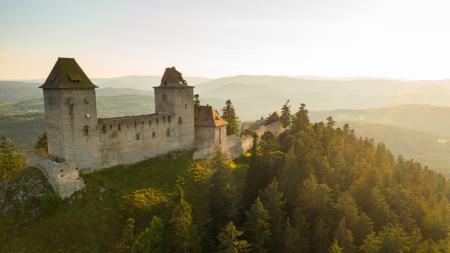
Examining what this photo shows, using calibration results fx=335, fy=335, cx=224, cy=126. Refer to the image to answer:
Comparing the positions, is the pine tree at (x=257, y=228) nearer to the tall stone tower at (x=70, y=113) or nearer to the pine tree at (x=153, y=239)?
the pine tree at (x=153, y=239)

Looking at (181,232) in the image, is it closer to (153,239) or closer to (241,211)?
(153,239)

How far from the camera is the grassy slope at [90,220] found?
40875mm

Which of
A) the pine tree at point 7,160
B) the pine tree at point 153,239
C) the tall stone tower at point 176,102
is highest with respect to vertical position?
the tall stone tower at point 176,102

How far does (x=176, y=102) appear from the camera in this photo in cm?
6138

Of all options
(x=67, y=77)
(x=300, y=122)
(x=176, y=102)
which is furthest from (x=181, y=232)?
(x=300, y=122)

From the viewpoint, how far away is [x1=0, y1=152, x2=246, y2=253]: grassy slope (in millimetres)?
40875

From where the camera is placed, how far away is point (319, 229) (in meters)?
45.1

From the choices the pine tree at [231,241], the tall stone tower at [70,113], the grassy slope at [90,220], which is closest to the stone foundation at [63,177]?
the grassy slope at [90,220]

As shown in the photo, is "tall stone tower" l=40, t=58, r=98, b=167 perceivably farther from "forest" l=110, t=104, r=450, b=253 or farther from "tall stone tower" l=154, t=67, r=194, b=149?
"tall stone tower" l=154, t=67, r=194, b=149

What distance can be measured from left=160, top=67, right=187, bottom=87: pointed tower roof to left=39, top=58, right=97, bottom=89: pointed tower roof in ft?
50.3

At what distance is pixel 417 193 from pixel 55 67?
6879 centimetres

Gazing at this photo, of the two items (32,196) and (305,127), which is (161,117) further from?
(305,127)

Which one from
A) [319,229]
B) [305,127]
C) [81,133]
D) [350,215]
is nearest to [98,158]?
[81,133]

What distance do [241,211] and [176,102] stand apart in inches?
917
